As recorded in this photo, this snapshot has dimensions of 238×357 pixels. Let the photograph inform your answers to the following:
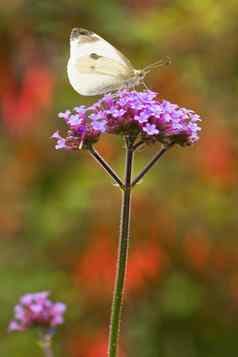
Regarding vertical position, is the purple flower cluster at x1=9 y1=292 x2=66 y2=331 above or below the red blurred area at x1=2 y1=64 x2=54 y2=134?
below

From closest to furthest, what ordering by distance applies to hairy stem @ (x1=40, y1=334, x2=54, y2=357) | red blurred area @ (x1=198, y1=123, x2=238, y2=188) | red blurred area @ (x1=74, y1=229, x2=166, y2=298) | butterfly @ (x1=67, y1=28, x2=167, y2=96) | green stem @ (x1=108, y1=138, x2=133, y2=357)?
green stem @ (x1=108, y1=138, x2=133, y2=357), hairy stem @ (x1=40, y1=334, x2=54, y2=357), butterfly @ (x1=67, y1=28, x2=167, y2=96), red blurred area @ (x1=74, y1=229, x2=166, y2=298), red blurred area @ (x1=198, y1=123, x2=238, y2=188)

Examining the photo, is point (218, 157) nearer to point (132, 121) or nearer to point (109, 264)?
point (109, 264)

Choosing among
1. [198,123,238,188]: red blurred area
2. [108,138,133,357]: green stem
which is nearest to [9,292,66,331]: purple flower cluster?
[108,138,133,357]: green stem

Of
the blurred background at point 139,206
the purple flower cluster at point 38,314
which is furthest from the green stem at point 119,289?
the blurred background at point 139,206

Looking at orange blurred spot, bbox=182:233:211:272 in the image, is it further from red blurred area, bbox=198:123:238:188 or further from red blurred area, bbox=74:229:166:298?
red blurred area, bbox=198:123:238:188

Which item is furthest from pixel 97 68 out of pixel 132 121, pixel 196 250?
pixel 196 250

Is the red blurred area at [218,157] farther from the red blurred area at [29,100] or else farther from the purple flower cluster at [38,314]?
the purple flower cluster at [38,314]

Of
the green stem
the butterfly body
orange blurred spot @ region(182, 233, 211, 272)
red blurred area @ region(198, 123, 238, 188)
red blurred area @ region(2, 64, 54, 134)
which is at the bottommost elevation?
the green stem

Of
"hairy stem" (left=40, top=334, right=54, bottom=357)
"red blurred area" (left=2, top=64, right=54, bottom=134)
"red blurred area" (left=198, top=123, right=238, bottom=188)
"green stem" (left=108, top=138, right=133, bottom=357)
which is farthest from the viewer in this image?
"red blurred area" (left=2, top=64, right=54, bottom=134)
